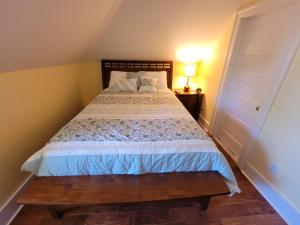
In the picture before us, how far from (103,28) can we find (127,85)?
0.97 metres

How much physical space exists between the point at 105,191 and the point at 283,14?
Answer: 236cm

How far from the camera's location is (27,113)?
5.53 ft

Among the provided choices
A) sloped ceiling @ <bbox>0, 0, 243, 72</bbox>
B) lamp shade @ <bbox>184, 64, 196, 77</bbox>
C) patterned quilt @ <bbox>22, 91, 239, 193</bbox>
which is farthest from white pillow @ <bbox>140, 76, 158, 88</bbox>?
patterned quilt @ <bbox>22, 91, 239, 193</bbox>

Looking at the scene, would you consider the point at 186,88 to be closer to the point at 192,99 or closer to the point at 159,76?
the point at 192,99

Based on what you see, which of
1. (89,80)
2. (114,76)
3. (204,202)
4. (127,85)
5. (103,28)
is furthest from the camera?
(89,80)

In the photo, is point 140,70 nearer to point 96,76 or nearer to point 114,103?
point 96,76

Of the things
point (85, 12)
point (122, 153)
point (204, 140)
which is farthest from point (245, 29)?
point (122, 153)

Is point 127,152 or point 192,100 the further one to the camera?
point 192,100

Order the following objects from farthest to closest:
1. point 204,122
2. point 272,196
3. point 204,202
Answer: point 204,122
point 272,196
point 204,202

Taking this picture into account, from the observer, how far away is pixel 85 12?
1.62m

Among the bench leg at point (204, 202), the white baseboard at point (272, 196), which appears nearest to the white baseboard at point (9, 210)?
the bench leg at point (204, 202)

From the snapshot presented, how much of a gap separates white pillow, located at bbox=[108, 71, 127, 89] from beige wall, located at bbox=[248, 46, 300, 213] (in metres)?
2.39

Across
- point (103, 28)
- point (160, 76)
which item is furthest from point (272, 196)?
point (103, 28)

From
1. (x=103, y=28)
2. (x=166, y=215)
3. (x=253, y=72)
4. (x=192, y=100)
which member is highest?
(x=103, y=28)
